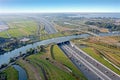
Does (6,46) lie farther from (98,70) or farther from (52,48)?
(98,70)

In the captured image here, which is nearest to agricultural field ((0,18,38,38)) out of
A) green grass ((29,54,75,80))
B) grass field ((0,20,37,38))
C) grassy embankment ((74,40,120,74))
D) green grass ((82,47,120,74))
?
grass field ((0,20,37,38))

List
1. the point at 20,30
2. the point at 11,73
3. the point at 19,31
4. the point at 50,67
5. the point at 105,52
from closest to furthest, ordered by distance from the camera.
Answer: the point at 11,73 → the point at 50,67 → the point at 105,52 → the point at 19,31 → the point at 20,30

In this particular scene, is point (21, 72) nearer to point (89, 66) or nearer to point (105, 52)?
point (89, 66)

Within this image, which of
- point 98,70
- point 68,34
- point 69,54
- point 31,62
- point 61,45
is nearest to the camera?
point 98,70

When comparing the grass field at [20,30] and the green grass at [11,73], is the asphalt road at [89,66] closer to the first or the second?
the green grass at [11,73]

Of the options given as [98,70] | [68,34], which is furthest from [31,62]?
[68,34]

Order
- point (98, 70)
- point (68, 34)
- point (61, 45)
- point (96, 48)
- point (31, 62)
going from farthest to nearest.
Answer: point (68, 34) → point (61, 45) → point (96, 48) → point (31, 62) → point (98, 70)

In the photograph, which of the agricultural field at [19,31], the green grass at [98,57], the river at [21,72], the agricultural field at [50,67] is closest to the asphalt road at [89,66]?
the green grass at [98,57]

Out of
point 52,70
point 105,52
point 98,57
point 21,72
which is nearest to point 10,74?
point 21,72
